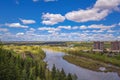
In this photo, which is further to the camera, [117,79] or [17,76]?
[117,79]

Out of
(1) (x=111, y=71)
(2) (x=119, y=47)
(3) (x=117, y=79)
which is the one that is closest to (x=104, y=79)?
(3) (x=117, y=79)

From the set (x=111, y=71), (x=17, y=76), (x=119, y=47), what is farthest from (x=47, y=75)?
(x=119, y=47)

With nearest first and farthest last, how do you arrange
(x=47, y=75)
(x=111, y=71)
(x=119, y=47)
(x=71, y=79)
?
1. (x=71, y=79)
2. (x=47, y=75)
3. (x=111, y=71)
4. (x=119, y=47)

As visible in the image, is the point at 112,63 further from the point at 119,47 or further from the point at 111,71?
the point at 119,47

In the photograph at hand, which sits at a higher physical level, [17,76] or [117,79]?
[17,76]

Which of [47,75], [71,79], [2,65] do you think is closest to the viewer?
[2,65]

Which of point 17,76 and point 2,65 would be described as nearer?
point 2,65

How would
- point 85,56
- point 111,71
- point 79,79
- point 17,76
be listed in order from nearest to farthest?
point 17,76, point 79,79, point 111,71, point 85,56

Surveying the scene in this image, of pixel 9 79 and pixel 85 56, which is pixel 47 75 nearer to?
pixel 9 79

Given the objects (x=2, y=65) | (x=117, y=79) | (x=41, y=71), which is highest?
(x=2, y=65)
